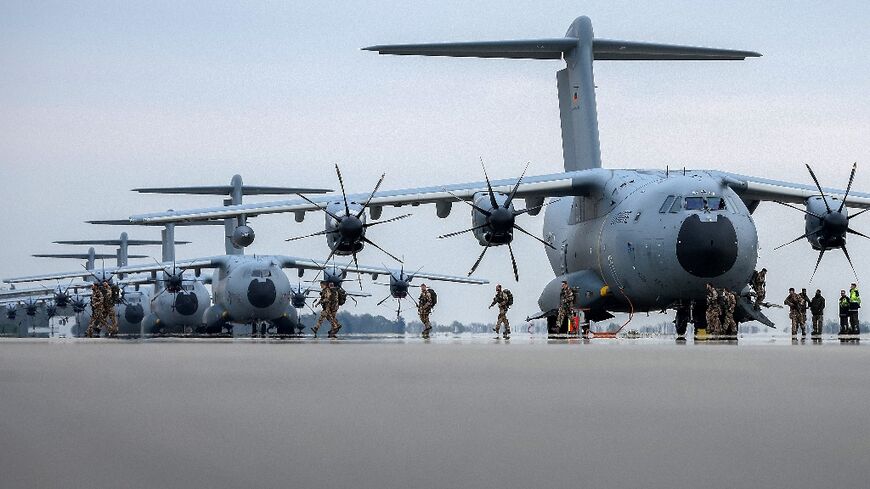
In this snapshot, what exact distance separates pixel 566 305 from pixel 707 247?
468 cm

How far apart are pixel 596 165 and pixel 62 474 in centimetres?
2746

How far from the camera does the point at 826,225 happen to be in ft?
85.6

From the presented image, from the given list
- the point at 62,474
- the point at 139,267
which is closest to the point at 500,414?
the point at 62,474

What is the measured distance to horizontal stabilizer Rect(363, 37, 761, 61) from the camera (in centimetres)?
3048

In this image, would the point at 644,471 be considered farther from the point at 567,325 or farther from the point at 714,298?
the point at 567,325

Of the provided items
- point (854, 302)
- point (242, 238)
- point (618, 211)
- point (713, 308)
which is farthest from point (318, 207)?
point (854, 302)

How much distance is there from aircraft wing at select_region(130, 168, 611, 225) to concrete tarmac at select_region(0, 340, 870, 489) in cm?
1487

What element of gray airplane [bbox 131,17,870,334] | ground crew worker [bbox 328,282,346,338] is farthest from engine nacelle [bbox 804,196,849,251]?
ground crew worker [bbox 328,282,346,338]

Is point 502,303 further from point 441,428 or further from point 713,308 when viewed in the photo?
point 441,428

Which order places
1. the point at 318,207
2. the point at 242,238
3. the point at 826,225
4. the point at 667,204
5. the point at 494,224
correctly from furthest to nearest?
the point at 242,238, the point at 318,207, the point at 494,224, the point at 826,225, the point at 667,204

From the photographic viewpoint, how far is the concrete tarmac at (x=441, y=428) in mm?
4945

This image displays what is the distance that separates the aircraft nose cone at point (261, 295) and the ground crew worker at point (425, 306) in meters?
14.0

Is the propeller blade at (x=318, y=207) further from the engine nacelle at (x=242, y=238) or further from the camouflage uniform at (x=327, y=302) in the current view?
the engine nacelle at (x=242, y=238)

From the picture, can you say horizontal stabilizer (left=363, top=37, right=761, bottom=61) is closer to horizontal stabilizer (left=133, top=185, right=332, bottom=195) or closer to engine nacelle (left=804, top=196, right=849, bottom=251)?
engine nacelle (left=804, top=196, right=849, bottom=251)
